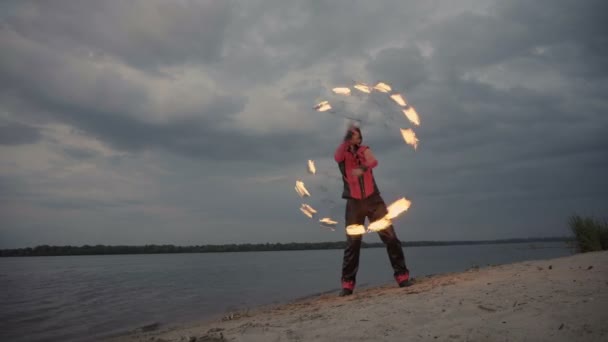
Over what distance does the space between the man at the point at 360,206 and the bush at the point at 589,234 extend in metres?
7.64

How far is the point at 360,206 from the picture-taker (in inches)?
370

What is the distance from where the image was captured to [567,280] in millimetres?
6703

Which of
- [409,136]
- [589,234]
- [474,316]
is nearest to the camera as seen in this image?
[474,316]

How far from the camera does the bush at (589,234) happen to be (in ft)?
41.6

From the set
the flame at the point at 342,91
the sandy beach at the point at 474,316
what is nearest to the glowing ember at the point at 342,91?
the flame at the point at 342,91

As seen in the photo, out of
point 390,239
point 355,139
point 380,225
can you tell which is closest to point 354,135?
point 355,139

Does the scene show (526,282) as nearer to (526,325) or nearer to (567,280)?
(567,280)

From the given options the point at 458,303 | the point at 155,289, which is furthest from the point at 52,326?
the point at 458,303

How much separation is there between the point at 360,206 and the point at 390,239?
1072 mm

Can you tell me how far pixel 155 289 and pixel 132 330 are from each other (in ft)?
37.9

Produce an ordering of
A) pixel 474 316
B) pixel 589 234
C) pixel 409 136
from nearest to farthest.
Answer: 1. pixel 474 316
2. pixel 409 136
3. pixel 589 234

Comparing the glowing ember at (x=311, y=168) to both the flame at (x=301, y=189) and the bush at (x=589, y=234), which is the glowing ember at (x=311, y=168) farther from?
the bush at (x=589, y=234)

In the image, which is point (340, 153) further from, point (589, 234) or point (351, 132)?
point (589, 234)

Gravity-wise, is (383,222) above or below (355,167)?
below
